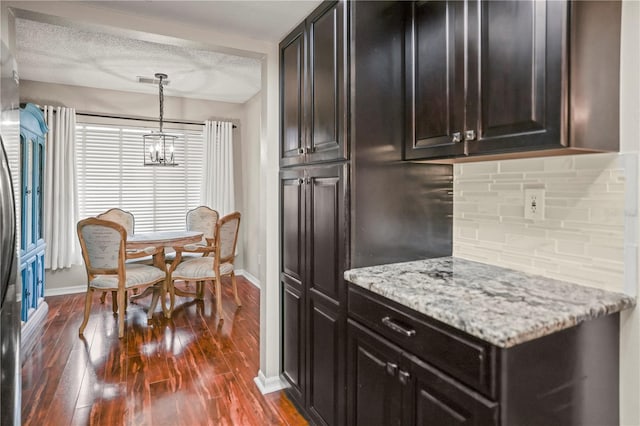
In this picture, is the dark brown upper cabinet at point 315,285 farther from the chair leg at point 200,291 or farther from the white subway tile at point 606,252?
the chair leg at point 200,291

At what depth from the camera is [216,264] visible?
3846 mm

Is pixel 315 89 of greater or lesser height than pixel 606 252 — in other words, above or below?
above

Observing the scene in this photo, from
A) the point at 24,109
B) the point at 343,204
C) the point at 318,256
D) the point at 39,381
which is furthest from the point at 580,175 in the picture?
the point at 24,109

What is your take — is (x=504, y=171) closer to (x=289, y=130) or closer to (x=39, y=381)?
(x=289, y=130)

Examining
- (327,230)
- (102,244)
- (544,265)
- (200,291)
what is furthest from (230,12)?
(200,291)

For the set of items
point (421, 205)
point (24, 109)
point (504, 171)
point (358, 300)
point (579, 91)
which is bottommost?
point (358, 300)

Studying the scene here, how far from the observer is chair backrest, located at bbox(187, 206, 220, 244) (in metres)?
4.89

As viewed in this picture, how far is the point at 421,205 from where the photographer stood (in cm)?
183

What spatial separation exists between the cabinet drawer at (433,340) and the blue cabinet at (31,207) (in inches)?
126

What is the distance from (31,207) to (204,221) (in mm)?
1841

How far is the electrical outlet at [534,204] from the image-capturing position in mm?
1528

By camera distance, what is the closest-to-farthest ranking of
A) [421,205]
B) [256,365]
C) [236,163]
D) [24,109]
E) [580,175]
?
[580,175] → [421,205] → [256,365] → [24,109] → [236,163]

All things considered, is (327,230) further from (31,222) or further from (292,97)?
(31,222)

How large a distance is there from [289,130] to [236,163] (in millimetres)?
3425
